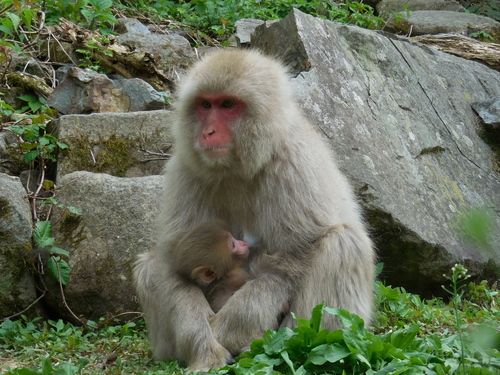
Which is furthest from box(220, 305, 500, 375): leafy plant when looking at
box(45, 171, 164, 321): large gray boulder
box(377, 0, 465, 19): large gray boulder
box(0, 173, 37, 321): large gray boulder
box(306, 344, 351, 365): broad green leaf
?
box(377, 0, 465, 19): large gray boulder

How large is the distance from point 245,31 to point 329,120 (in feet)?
10.3

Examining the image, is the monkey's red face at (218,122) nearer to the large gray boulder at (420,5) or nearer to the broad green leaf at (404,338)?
the broad green leaf at (404,338)

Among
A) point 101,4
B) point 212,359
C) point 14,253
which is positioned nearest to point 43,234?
point 14,253

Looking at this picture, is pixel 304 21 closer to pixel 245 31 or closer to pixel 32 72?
pixel 245 31

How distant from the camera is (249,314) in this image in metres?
4.49

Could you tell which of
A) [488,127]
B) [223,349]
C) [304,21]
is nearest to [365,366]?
[223,349]

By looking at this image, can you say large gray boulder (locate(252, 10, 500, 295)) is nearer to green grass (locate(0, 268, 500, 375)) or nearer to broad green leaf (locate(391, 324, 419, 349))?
green grass (locate(0, 268, 500, 375))

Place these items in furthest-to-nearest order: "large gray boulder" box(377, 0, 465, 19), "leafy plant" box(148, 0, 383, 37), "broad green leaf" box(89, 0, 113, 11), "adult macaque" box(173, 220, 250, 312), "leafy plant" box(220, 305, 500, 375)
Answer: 1. "large gray boulder" box(377, 0, 465, 19)
2. "leafy plant" box(148, 0, 383, 37)
3. "broad green leaf" box(89, 0, 113, 11)
4. "adult macaque" box(173, 220, 250, 312)
5. "leafy plant" box(220, 305, 500, 375)

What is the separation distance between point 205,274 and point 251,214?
51 centimetres

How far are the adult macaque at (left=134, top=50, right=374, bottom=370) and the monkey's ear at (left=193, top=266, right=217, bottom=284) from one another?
84 mm

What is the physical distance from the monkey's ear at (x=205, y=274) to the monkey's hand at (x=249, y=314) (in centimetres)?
25

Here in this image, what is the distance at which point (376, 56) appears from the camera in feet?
24.3

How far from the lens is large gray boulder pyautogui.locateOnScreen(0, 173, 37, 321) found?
5.70 m

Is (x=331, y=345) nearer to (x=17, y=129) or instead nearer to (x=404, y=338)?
(x=404, y=338)
